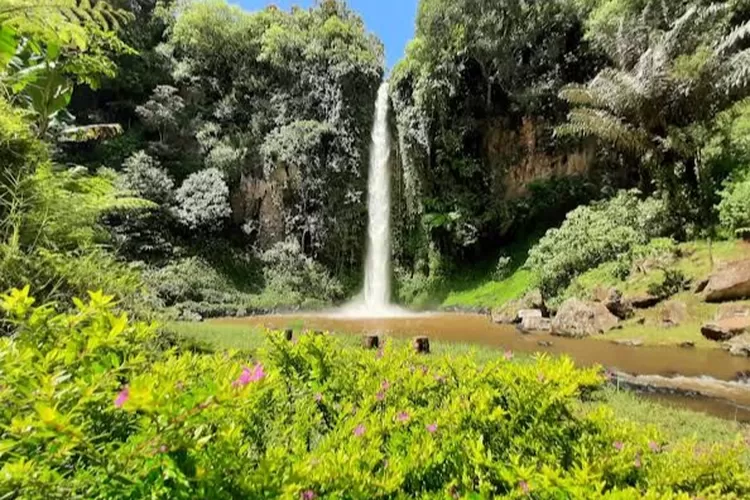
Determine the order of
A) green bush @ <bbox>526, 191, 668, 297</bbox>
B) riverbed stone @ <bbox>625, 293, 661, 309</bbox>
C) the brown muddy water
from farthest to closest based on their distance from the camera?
1. green bush @ <bbox>526, 191, 668, 297</bbox>
2. riverbed stone @ <bbox>625, 293, 661, 309</bbox>
3. the brown muddy water

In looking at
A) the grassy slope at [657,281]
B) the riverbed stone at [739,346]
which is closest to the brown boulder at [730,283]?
the grassy slope at [657,281]

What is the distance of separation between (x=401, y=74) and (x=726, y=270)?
1531cm

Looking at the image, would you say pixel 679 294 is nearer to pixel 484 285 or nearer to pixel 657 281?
pixel 657 281

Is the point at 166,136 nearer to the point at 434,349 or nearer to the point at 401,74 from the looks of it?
the point at 401,74

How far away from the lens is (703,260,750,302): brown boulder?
9.34m

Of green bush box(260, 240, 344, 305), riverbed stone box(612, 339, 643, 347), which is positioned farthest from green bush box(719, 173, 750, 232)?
green bush box(260, 240, 344, 305)

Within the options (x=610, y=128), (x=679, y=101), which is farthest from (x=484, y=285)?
(x=679, y=101)

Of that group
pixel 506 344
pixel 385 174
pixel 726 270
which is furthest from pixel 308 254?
pixel 726 270

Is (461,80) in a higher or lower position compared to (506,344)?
higher

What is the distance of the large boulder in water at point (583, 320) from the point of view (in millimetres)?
10117

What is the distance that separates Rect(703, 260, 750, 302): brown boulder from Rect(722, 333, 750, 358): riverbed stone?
1707mm

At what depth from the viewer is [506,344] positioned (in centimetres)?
923

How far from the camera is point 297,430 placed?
188 centimetres

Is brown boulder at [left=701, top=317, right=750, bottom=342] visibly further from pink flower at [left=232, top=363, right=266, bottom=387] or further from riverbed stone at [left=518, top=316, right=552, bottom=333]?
pink flower at [left=232, top=363, right=266, bottom=387]
